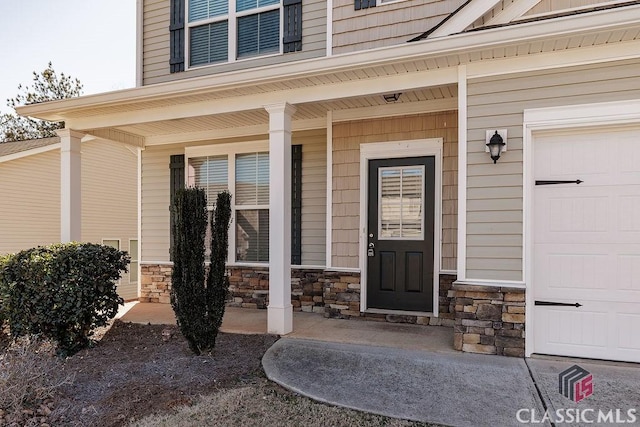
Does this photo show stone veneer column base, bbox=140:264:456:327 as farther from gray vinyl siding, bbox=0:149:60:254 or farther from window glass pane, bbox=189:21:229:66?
gray vinyl siding, bbox=0:149:60:254

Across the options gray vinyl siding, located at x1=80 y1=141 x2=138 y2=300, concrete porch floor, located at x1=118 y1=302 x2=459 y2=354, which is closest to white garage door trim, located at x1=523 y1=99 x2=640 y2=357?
concrete porch floor, located at x1=118 y1=302 x2=459 y2=354

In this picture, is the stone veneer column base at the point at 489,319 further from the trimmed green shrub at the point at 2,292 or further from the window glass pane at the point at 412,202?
the trimmed green shrub at the point at 2,292

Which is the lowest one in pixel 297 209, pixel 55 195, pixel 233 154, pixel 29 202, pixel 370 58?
pixel 297 209

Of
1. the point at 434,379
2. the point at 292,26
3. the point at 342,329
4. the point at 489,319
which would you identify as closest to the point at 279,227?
the point at 342,329

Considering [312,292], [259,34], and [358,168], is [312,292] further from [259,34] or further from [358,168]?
[259,34]

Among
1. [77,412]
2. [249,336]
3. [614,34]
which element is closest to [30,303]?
[77,412]

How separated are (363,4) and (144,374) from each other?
4.80m

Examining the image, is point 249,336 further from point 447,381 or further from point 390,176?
point 390,176

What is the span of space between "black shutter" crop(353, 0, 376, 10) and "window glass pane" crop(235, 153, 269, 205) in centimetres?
233

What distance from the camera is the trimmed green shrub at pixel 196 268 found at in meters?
3.79

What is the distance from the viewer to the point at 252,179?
20.7ft

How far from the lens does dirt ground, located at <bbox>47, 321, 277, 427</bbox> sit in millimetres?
3010

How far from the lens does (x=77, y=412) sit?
9.86 feet

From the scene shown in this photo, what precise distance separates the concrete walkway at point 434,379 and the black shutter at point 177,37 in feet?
14.6
